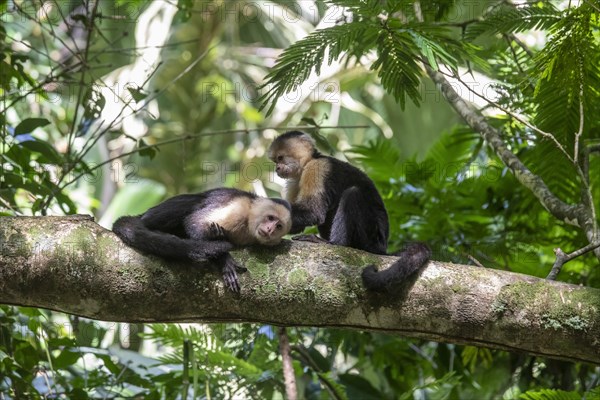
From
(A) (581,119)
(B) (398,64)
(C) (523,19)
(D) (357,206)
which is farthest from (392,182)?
(A) (581,119)

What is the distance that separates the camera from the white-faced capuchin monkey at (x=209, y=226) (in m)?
3.43

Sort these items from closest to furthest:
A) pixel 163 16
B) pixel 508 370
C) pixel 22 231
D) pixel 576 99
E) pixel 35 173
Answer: pixel 22 231 < pixel 576 99 < pixel 35 173 < pixel 508 370 < pixel 163 16

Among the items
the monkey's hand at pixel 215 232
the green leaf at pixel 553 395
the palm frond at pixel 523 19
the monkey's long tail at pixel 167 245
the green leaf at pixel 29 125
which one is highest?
the palm frond at pixel 523 19

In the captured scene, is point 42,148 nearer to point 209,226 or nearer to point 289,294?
point 209,226

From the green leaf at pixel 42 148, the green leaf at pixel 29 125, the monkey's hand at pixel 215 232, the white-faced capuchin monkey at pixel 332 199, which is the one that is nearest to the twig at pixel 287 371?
the white-faced capuchin monkey at pixel 332 199

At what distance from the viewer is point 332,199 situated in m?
5.04

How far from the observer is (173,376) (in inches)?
194

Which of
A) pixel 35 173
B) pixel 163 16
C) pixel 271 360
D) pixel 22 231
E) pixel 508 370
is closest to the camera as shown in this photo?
pixel 22 231

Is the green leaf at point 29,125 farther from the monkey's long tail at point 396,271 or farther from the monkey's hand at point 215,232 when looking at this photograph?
the monkey's long tail at point 396,271

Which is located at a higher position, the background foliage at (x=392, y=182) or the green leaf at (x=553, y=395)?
the background foliage at (x=392, y=182)

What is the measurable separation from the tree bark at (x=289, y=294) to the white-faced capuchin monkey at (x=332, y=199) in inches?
42.5

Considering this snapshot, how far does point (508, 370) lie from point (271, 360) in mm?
1937

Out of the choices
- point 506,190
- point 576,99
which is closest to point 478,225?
point 506,190

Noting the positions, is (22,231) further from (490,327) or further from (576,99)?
(576,99)
